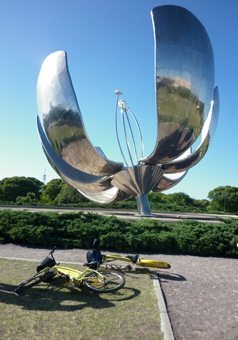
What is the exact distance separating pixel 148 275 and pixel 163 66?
9.70m

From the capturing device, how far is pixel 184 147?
16.1m

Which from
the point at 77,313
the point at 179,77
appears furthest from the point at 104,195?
the point at 77,313

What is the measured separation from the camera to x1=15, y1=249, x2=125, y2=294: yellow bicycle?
518 cm

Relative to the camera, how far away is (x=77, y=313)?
4.35 metres

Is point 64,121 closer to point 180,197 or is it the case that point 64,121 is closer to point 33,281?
point 33,281

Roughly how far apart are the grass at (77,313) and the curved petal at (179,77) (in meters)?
9.81

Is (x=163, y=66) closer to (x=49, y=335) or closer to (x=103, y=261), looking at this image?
(x=103, y=261)

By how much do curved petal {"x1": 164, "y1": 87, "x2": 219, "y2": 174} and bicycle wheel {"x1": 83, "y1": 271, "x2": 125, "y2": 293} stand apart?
468 inches

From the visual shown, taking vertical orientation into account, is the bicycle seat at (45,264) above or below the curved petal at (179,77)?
below

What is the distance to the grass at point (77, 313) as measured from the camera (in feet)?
12.3

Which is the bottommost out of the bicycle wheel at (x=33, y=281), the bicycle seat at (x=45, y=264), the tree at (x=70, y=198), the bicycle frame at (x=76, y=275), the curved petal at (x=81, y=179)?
the bicycle wheel at (x=33, y=281)

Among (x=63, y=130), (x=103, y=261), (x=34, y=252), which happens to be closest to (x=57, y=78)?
(x=63, y=130)

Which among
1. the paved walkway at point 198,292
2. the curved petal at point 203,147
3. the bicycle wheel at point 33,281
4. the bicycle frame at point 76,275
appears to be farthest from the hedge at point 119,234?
the curved petal at point 203,147

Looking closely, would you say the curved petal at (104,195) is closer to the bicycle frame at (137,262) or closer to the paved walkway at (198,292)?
the paved walkway at (198,292)
